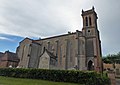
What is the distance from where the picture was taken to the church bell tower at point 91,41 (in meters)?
37.1

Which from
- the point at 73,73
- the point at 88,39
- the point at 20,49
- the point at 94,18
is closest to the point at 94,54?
the point at 88,39

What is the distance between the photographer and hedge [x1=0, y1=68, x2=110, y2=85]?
1629 centimetres

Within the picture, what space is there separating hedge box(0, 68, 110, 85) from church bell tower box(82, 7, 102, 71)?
17.9 metres

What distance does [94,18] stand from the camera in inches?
1689

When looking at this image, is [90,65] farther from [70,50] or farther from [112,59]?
[112,59]

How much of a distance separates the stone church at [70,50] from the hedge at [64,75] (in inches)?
613

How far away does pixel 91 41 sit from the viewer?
3941 centimetres

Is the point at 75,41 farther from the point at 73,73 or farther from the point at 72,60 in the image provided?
Answer: the point at 73,73

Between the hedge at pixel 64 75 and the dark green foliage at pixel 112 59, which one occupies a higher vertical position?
the dark green foliage at pixel 112 59

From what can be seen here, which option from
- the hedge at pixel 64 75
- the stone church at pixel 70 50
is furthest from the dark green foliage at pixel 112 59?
the hedge at pixel 64 75

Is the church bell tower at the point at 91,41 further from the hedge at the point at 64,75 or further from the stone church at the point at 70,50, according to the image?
the hedge at the point at 64,75

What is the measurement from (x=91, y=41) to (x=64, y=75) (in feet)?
74.2

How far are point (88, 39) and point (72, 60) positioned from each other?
339 inches

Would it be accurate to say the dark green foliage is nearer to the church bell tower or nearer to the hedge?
the church bell tower
